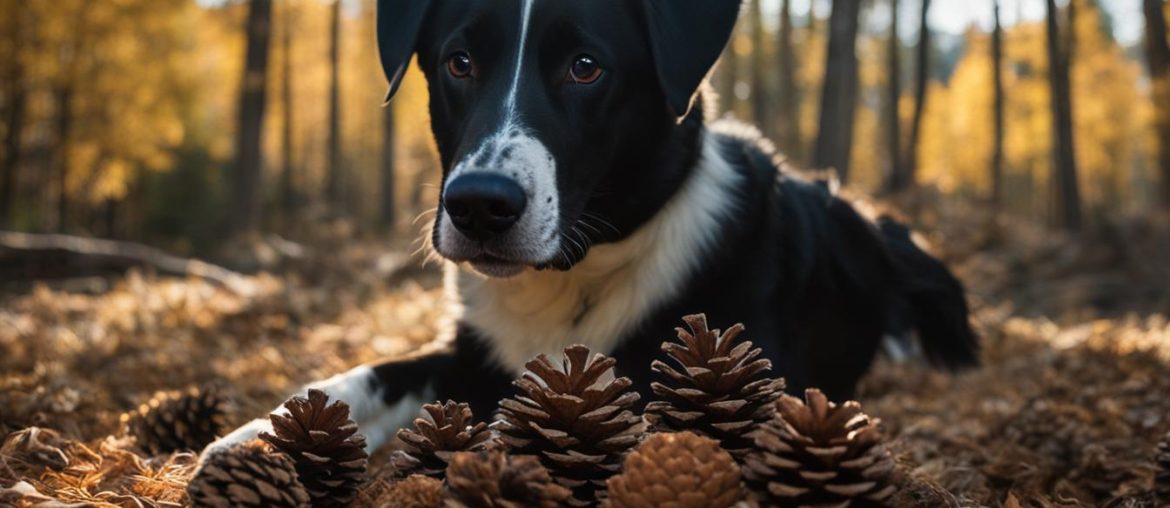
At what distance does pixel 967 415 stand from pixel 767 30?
78.8 feet

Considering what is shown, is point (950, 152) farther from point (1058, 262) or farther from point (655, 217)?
point (655, 217)

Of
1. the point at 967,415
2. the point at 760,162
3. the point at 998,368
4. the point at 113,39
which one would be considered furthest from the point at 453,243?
the point at 113,39

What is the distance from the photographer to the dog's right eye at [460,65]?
280cm

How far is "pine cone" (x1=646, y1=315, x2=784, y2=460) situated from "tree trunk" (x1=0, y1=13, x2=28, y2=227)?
2041cm

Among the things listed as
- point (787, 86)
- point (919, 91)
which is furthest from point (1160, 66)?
point (787, 86)

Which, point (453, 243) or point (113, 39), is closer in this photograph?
point (453, 243)

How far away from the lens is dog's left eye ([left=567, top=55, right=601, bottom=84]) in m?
2.73

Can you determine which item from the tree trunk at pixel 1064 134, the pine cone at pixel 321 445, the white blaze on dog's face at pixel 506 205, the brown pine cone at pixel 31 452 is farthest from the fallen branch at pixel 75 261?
the tree trunk at pixel 1064 134

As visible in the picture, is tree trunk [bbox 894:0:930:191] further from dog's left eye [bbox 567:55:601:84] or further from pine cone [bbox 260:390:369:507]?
pine cone [bbox 260:390:369:507]

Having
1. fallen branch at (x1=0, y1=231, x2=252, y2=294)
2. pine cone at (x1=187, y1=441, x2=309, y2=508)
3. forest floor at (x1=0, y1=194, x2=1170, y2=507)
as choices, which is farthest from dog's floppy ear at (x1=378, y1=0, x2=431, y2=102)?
fallen branch at (x1=0, y1=231, x2=252, y2=294)

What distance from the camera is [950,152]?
39.4 meters

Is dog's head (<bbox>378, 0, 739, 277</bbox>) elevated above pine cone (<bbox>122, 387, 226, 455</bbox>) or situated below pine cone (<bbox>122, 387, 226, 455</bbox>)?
above

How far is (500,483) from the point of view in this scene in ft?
4.84

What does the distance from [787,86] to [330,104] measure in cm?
1178
